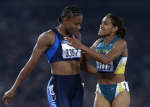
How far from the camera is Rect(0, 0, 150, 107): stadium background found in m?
9.80

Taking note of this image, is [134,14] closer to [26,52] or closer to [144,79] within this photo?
[144,79]

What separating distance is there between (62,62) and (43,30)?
21.5 ft

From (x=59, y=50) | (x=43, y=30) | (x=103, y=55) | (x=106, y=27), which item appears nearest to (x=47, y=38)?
(x=59, y=50)

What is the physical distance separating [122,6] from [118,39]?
6.41 m

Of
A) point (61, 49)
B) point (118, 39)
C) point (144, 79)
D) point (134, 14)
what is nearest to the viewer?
point (61, 49)

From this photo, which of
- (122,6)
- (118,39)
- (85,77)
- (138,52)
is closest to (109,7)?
(122,6)

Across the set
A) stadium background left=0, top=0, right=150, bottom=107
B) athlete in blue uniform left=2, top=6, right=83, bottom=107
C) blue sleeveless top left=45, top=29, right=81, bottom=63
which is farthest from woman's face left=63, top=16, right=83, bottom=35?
stadium background left=0, top=0, right=150, bottom=107

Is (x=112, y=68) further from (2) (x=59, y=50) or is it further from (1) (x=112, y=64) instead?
(2) (x=59, y=50)

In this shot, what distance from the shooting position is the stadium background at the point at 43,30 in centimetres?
980

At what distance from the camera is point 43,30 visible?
1098 cm

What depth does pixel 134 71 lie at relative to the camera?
33.1 ft

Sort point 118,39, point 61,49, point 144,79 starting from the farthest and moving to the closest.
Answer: point 144,79
point 118,39
point 61,49

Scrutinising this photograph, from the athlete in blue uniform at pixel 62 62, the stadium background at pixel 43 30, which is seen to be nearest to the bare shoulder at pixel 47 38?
the athlete in blue uniform at pixel 62 62

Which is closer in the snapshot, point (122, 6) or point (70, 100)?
point (70, 100)
